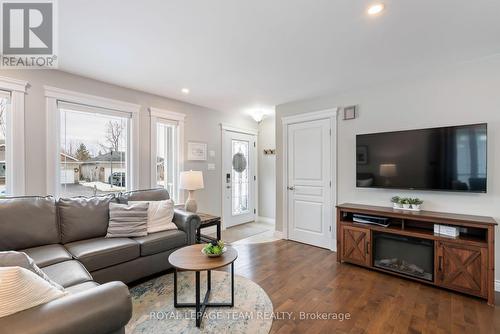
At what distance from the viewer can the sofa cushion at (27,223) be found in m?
2.17

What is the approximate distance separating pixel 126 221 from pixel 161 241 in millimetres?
456

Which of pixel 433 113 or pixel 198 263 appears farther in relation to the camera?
pixel 433 113

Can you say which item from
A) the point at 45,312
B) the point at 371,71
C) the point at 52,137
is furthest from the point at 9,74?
the point at 371,71

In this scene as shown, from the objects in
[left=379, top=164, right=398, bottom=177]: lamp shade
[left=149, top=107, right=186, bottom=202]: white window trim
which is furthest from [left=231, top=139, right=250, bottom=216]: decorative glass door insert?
[left=379, top=164, right=398, bottom=177]: lamp shade

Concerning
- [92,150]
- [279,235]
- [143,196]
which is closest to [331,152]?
[279,235]

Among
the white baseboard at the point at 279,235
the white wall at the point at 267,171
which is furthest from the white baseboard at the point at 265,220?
the white baseboard at the point at 279,235

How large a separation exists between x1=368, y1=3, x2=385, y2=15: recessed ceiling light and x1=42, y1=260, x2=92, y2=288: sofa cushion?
2815 mm

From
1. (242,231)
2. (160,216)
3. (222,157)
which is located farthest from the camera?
(222,157)

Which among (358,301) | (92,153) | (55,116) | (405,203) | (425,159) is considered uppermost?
(55,116)

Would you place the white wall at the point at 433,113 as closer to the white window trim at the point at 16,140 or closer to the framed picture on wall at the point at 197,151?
the framed picture on wall at the point at 197,151

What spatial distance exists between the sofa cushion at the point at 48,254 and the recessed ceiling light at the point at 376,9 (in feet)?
10.3

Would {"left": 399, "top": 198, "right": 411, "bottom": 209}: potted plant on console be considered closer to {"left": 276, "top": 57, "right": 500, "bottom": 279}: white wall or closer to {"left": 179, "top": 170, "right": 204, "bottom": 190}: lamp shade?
{"left": 276, "top": 57, "right": 500, "bottom": 279}: white wall

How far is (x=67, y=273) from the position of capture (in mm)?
1774

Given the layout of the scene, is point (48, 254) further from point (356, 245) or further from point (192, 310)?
point (356, 245)
